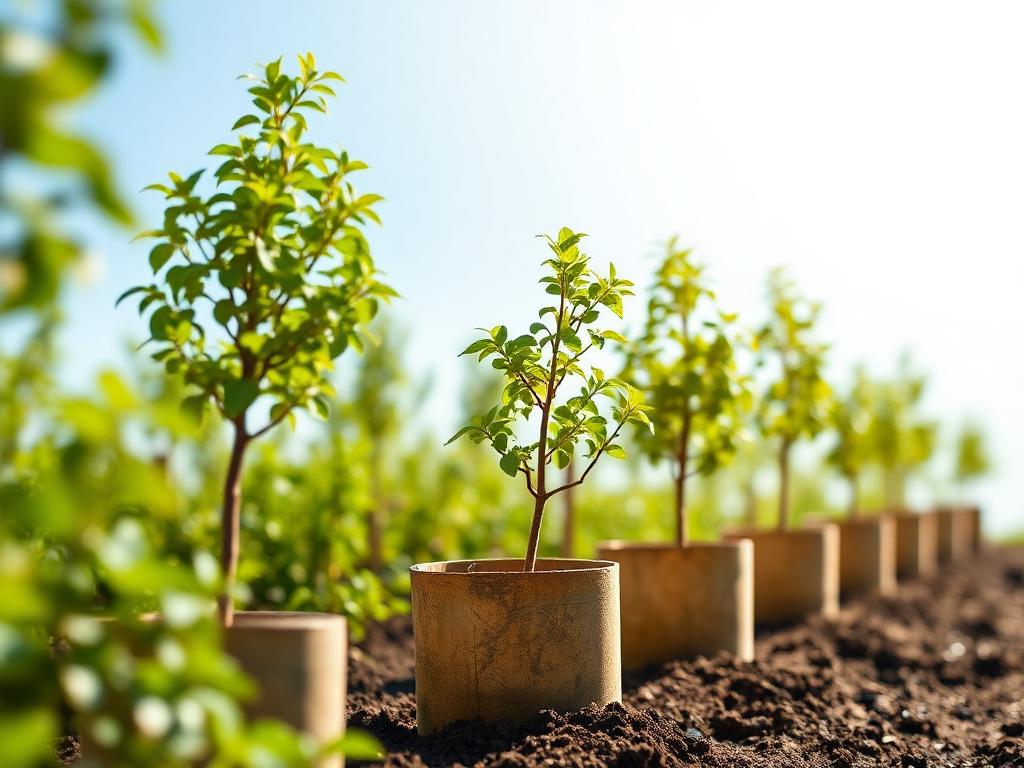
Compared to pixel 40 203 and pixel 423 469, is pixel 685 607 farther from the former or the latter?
pixel 423 469

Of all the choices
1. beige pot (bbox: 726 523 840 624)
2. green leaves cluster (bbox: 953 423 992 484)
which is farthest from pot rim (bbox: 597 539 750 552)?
green leaves cluster (bbox: 953 423 992 484)

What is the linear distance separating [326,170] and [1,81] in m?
1.48

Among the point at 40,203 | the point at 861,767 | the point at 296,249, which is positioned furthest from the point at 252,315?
the point at 861,767

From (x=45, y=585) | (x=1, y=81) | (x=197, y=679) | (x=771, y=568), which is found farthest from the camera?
(x=771, y=568)

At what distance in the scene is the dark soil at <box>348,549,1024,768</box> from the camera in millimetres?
3260

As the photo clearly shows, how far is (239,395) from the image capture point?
9.15 feet

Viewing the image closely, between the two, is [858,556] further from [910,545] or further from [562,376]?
[562,376]

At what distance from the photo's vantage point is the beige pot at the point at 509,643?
344 centimetres

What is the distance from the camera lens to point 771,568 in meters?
6.79

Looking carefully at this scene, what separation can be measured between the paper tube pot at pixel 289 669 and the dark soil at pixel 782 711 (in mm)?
471

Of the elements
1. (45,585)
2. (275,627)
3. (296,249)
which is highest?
(296,249)

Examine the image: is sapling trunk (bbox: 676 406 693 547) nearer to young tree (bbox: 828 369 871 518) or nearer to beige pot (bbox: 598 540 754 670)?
beige pot (bbox: 598 540 754 670)

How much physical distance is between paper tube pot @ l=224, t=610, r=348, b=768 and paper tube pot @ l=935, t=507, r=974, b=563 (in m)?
12.7

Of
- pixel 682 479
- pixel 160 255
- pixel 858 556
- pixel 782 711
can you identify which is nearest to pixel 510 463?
pixel 160 255
